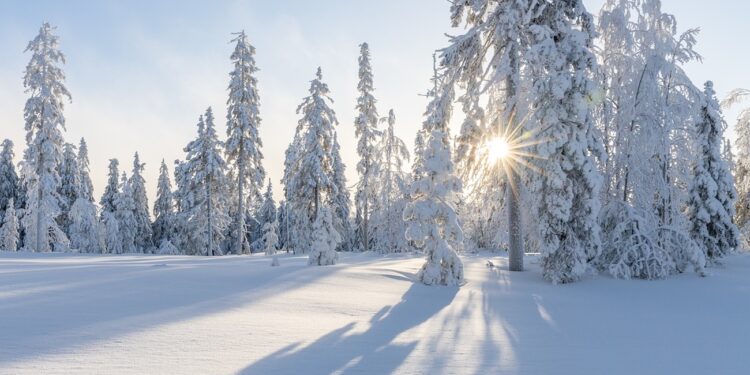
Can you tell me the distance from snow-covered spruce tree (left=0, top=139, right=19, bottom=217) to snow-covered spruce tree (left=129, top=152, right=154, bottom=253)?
10532 millimetres

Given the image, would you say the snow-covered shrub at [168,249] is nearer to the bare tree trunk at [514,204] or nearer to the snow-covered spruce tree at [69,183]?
the snow-covered spruce tree at [69,183]

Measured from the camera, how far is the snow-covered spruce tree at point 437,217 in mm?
12602

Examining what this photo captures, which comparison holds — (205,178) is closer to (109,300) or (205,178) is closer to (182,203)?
(182,203)

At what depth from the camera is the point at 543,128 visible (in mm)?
13586

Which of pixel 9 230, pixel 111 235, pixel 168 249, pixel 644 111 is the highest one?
pixel 644 111

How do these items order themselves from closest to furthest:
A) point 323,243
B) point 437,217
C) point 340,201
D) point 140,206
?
point 437,217 < point 323,243 < point 340,201 < point 140,206

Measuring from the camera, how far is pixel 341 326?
7.23 m

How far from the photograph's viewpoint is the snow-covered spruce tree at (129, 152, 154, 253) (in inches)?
2167

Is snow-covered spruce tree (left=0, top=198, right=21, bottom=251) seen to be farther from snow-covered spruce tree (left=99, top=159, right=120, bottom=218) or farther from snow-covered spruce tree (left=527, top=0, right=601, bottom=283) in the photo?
snow-covered spruce tree (left=527, top=0, right=601, bottom=283)

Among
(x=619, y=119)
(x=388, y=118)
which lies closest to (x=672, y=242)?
(x=619, y=119)

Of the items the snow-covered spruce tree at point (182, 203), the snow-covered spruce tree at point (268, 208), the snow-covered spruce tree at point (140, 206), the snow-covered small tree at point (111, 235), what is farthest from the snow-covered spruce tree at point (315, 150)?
the snow-covered spruce tree at point (268, 208)

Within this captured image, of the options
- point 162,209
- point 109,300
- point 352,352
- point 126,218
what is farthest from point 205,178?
point 352,352

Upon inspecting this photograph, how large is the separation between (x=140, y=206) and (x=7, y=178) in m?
12.4

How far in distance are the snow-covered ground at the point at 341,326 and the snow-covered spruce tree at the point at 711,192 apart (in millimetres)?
7529
